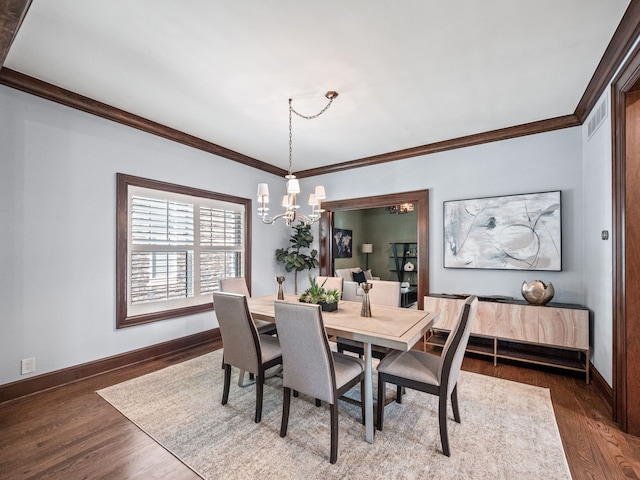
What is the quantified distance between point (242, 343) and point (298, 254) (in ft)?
10.3

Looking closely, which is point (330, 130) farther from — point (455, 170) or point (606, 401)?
point (606, 401)

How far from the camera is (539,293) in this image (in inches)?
125

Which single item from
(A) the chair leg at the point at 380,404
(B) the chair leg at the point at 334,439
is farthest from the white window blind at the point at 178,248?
(A) the chair leg at the point at 380,404

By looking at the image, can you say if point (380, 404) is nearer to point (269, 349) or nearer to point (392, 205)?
point (269, 349)

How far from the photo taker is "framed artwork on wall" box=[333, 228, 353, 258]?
276 inches

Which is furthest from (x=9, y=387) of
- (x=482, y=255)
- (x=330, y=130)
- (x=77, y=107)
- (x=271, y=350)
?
(x=482, y=255)

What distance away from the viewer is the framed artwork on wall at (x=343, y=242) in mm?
7000

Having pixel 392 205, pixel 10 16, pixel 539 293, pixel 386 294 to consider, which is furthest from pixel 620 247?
pixel 10 16

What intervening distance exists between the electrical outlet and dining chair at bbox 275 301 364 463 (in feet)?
7.80

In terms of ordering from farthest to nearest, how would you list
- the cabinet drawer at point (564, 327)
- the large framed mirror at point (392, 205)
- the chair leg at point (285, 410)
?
the large framed mirror at point (392, 205) → the cabinet drawer at point (564, 327) → the chair leg at point (285, 410)

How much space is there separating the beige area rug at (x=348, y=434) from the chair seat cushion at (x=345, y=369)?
426 millimetres

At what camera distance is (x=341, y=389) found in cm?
195

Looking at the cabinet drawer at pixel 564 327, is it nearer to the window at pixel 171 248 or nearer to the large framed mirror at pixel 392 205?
the large framed mirror at pixel 392 205

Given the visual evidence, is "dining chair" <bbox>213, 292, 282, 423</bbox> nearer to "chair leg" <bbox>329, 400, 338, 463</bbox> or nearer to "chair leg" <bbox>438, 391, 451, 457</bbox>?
"chair leg" <bbox>329, 400, 338, 463</bbox>
